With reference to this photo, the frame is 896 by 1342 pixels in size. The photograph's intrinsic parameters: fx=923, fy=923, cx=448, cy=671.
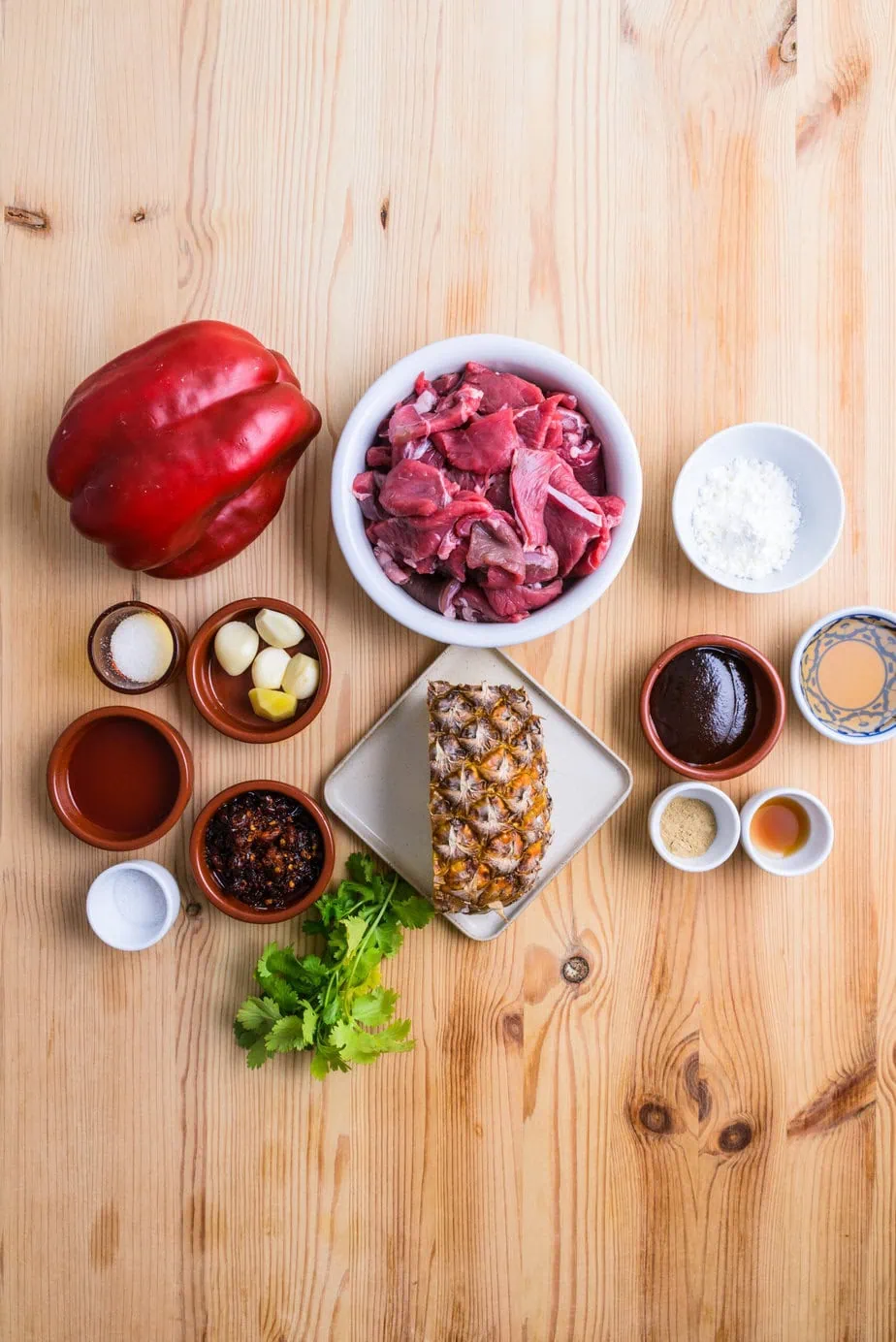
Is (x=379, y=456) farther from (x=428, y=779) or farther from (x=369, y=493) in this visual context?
(x=428, y=779)

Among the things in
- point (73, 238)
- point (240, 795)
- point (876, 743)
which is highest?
point (73, 238)

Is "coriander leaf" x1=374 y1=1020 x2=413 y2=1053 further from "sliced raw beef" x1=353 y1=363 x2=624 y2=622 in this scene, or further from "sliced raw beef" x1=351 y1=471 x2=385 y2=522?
"sliced raw beef" x1=351 y1=471 x2=385 y2=522

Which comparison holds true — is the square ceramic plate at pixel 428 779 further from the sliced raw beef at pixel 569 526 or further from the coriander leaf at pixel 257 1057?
the coriander leaf at pixel 257 1057

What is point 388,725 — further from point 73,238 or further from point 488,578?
point 73,238

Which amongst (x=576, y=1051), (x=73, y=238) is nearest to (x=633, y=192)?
(x=73, y=238)

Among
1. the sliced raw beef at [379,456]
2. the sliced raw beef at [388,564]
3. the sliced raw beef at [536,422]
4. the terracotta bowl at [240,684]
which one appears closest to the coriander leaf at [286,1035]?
the terracotta bowl at [240,684]

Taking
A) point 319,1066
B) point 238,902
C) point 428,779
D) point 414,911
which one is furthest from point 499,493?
point 319,1066

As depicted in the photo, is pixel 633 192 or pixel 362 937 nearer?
pixel 362 937
